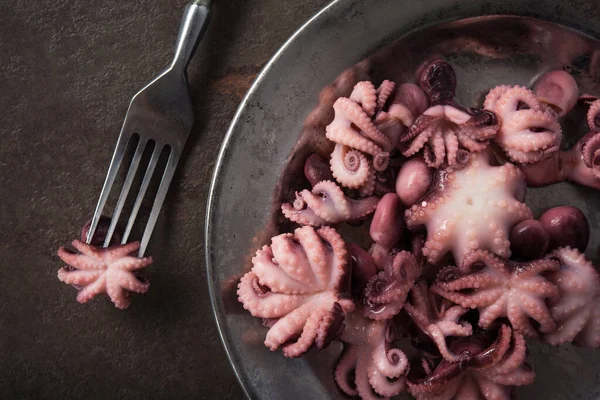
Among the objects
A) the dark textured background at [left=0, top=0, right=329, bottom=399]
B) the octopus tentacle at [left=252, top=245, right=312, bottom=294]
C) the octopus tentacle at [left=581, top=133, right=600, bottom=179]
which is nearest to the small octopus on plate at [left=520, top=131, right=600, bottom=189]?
the octopus tentacle at [left=581, top=133, right=600, bottom=179]

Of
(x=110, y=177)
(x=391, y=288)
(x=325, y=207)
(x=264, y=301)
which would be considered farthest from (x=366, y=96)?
(x=110, y=177)

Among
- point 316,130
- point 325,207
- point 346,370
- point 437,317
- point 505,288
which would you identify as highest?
point 316,130

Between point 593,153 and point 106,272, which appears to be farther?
point 106,272

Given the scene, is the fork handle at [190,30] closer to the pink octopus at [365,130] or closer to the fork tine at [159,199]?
the fork tine at [159,199]

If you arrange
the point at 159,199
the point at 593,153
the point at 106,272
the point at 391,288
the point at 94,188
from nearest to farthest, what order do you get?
the point at 391,288 → the point at 593,153 → the point at 106,272 → the point at 159,199 → the point at 94,188

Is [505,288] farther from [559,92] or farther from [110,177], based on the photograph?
[110,177]

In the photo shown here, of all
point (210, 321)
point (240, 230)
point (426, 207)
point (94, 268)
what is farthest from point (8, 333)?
point (426, 207)

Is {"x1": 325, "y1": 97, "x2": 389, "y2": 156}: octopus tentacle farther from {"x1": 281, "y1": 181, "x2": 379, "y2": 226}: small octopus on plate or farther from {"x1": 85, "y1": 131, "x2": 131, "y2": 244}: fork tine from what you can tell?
{"x1": 85, "y1": 131, "x2": 131, "y2": 244}: fork tine
